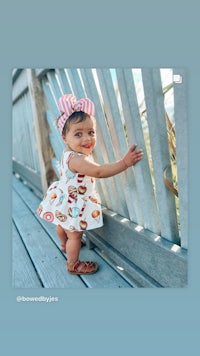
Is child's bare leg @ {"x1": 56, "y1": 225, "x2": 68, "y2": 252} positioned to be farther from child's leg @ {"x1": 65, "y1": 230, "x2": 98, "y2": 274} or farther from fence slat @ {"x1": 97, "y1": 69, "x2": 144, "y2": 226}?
fence slat @ {"x1": 97, "y1": 69, "x2": 144, "y2": 226}

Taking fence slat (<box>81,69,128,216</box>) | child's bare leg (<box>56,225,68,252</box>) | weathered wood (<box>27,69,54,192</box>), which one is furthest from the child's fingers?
weathered wood (<box>27,69,54,192</box>)

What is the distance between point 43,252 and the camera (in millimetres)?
1367

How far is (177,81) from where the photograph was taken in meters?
0.96

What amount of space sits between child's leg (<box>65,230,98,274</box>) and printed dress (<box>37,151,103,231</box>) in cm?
4

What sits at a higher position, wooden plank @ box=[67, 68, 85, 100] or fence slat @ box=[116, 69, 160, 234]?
wooden plank @ box=[67, 68, 85, 100]

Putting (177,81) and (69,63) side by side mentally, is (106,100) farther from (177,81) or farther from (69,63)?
(177,81)

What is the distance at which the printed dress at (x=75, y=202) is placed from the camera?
45.9 inches

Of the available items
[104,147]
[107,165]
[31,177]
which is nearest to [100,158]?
[104,147]

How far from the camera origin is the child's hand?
1.05 m

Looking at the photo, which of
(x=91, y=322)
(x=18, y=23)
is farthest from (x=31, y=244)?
(x=18, y=23)

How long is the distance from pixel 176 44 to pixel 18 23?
0.42 metres

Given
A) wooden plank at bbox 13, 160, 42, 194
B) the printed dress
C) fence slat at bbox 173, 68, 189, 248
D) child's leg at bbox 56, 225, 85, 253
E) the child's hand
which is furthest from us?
wooden plank at bbox 13, 160, 42, 194

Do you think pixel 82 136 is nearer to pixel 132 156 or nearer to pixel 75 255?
pixel 132 156

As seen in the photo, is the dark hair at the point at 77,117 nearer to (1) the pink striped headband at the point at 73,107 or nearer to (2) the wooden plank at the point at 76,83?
(1) the pink striped headband at the point at 73,107
